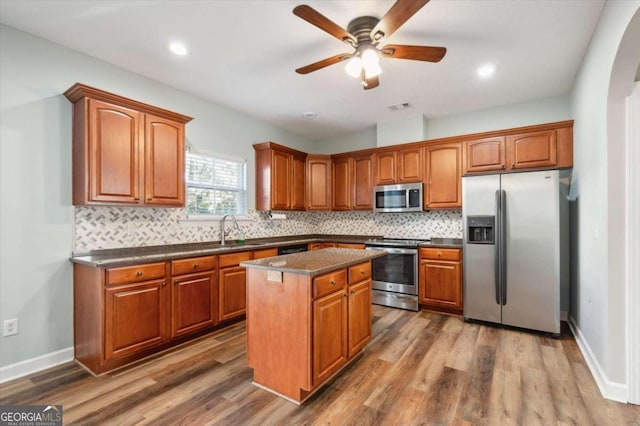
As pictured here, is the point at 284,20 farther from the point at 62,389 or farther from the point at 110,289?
the point at 62,389

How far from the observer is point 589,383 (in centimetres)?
227

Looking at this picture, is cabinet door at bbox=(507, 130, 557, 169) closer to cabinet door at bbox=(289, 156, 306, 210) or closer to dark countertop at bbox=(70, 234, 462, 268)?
dark countertop at bbox=(70, 234, 462, 268)

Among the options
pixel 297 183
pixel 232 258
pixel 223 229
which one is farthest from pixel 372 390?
pixel 297 183

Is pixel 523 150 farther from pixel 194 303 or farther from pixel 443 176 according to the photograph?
pixel 194 303

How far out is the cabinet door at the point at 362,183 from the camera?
485cm

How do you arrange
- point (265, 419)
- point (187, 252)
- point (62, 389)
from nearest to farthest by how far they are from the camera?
point (265, 419), point (62, 389), point (187, 252)

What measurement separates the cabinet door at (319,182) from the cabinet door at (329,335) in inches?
115

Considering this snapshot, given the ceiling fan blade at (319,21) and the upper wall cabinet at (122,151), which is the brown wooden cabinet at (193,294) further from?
the ceiling fan blade at (319,21)

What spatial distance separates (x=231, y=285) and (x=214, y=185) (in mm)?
1387

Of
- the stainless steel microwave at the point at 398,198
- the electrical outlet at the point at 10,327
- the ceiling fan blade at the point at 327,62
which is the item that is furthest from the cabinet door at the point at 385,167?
the electrical outlet at the point at 10,327

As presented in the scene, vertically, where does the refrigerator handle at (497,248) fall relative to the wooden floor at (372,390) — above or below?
above

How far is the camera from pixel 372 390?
2.19 meters

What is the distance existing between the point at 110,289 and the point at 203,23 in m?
2.24

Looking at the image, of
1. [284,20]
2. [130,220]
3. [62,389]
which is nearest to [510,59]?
[284,20]
